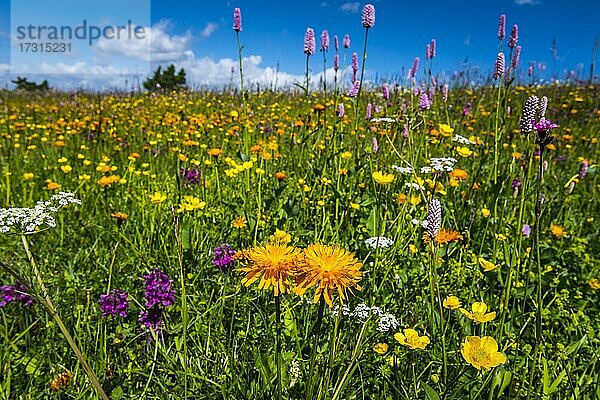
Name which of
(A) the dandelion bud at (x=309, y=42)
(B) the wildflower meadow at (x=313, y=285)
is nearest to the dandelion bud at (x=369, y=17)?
(B) the wildflower meadow at (x=313, y=285)

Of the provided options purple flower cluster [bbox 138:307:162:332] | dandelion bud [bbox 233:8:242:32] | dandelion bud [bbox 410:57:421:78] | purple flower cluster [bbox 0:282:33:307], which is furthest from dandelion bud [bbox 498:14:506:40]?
purple flower cluster [bbox 0:282:33:307]

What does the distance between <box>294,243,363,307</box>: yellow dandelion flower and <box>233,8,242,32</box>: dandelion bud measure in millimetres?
1424

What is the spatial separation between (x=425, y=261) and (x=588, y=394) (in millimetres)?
632

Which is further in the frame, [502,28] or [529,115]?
[502,28]

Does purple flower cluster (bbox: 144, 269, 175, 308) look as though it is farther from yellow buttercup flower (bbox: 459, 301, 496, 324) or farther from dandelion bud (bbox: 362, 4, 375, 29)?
dandelion bud (bbox: 362, 4, 375, 29)

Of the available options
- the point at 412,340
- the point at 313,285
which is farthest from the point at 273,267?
the point at 412,340

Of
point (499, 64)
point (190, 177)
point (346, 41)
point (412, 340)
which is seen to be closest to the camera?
point (412, 340)

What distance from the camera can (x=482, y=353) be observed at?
0.92 meters

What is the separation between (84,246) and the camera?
2.05 m

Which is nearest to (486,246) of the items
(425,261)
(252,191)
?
(425,261)

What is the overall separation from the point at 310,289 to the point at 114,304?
61cm

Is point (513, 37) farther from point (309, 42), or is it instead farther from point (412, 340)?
point (412, 340)

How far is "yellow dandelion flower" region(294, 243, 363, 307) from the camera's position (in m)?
0.74

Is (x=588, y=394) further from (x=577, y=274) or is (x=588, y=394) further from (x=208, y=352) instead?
(x=208, y=352)
